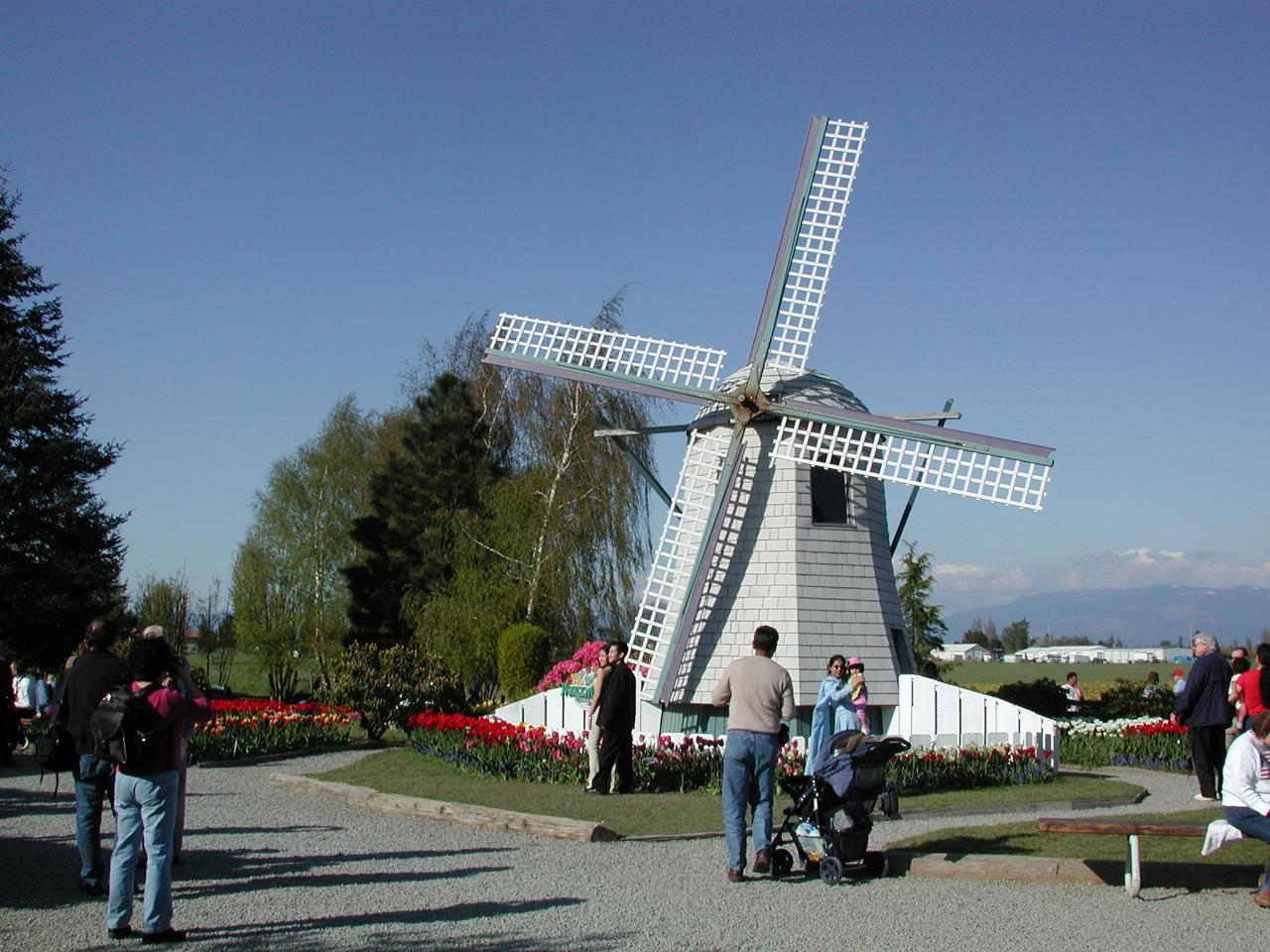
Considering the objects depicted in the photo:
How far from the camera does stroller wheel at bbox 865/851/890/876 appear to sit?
904 centimetres

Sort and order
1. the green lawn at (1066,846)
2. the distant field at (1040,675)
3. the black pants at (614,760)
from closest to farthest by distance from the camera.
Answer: the green lawn at (1066,846), the black pants at (614,760), the distant field at (1040,675)

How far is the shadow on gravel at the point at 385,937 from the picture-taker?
6871 mm

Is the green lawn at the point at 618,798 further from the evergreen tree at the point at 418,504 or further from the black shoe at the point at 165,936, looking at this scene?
the evergreen tree at the point at 418,504

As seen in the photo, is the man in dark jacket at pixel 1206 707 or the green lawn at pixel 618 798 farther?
the man in dark jacket at pixel 1206 707

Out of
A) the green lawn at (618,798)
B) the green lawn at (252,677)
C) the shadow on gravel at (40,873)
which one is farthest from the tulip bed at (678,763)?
the green lawn at (252,677)

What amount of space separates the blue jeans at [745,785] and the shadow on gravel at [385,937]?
177 cm

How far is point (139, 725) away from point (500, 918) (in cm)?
242

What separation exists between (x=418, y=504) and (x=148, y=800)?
29475 millimetres

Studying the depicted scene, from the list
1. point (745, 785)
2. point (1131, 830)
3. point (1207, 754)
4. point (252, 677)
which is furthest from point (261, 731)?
point (252, 677)

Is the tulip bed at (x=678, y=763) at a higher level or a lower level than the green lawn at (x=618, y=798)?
higher

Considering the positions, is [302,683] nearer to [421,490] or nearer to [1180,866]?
[421,490]

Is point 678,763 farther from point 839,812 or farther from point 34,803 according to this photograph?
point 34,803

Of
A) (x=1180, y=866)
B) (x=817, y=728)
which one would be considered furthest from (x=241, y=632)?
(x=1180, y=866)

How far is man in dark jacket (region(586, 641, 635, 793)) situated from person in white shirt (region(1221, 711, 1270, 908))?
263 inches
